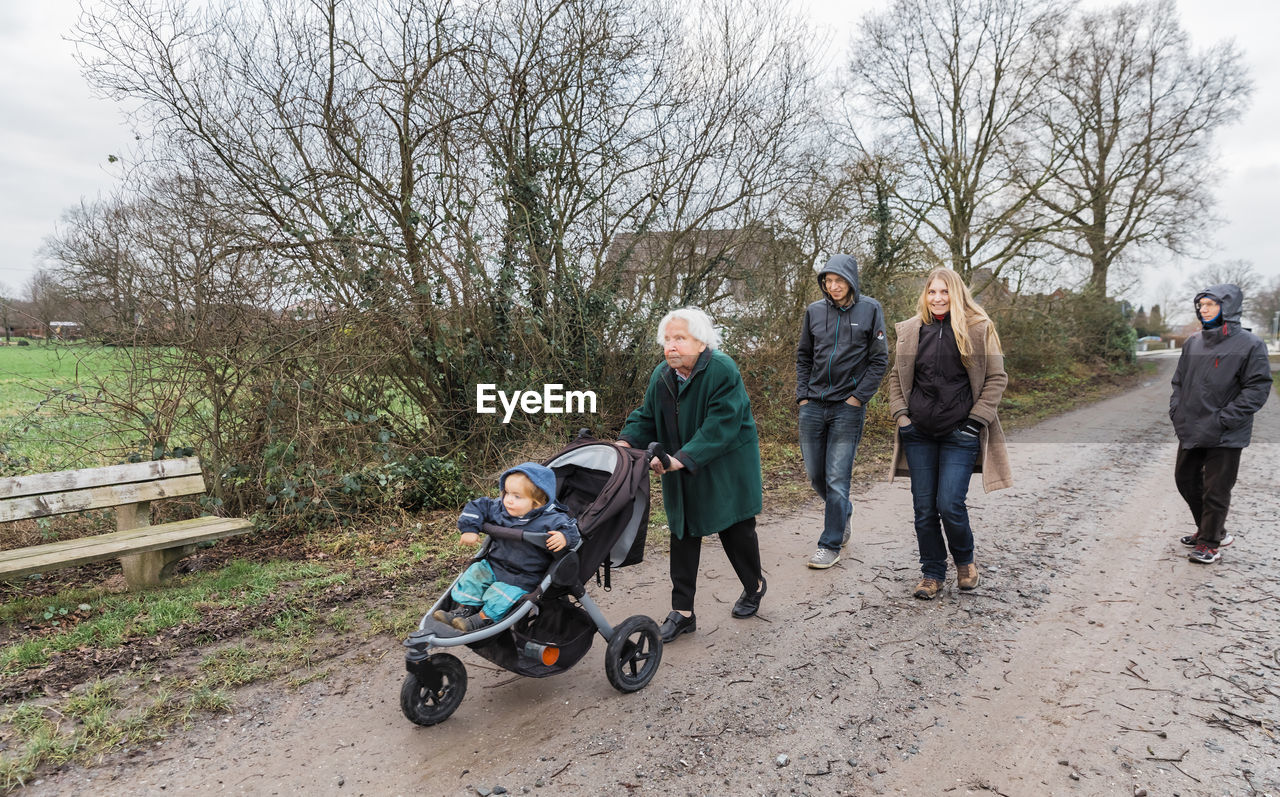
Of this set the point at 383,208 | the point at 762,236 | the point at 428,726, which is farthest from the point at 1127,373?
the point at 428,726

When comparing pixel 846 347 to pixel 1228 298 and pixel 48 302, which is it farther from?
pixel 48 302

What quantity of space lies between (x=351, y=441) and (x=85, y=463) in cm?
201

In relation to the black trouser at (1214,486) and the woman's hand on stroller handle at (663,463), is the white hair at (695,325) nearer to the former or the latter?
the woman's hand on stroller handle at (663,463)

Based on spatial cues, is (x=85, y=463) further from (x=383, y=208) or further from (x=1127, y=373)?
(x=1127, y=373)

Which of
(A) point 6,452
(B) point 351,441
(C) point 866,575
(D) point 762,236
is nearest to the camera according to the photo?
(C) point 866,575

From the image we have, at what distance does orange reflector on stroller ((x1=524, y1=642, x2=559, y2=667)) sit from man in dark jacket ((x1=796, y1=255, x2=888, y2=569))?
253cm

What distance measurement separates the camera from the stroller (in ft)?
10.1

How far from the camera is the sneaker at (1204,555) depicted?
5.20 meters

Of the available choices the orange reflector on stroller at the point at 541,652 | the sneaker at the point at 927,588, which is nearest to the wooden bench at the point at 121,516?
the orange reflector on stroller at the point at 541,652

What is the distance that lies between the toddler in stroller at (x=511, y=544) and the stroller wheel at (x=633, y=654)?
515 millimetres

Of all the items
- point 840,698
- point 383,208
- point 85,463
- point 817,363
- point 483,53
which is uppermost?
point 483,53

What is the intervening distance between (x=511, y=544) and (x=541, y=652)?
496mm

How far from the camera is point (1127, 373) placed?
27.9m

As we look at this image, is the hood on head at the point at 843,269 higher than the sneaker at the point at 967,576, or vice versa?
the hood on head at the point at 843,269
